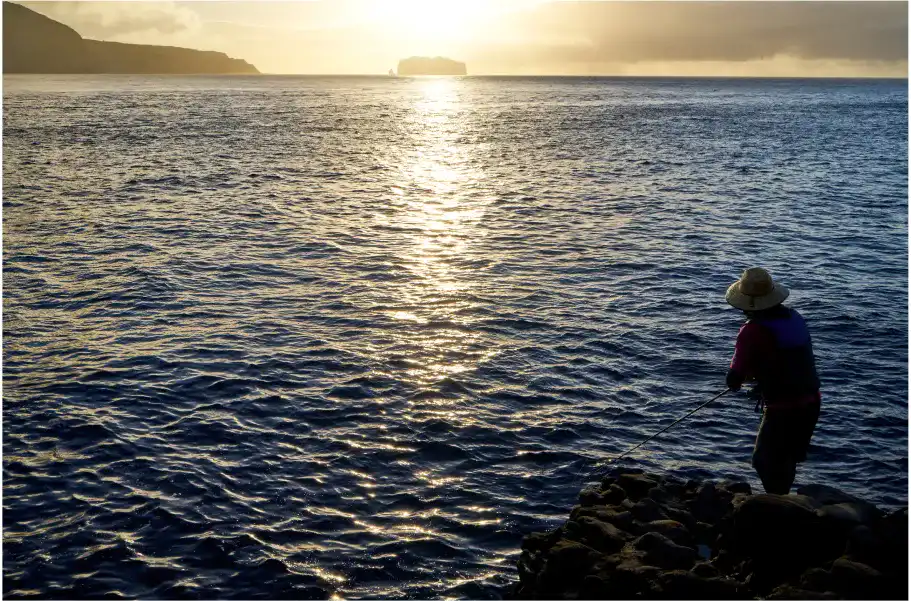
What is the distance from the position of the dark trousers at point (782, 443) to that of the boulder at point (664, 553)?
1.87 m

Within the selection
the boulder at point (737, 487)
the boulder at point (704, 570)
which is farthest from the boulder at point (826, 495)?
the boulder at point (704, 570)

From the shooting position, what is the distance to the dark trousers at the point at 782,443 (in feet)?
38.1

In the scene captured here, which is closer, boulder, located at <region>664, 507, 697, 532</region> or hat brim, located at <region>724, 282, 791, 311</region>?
hat brim, located at <region>724, 282, 791, 311</region>

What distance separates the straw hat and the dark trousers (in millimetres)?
1505

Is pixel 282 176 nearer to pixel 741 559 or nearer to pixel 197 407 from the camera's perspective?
pixel 197 407

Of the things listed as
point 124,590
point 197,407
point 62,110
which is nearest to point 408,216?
point 197,407

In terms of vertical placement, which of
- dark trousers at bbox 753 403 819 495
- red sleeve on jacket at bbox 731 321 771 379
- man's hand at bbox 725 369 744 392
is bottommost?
dark trousers at bbox 753 403 819 495

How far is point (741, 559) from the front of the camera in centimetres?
1092

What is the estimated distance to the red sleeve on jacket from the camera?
37.2ft

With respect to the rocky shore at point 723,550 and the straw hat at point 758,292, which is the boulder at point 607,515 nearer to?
the rocky shore at point 723,550

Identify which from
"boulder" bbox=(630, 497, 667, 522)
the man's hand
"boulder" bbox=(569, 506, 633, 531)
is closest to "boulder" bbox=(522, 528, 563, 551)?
"boulder" bbox=(569, 506, 633, 531)

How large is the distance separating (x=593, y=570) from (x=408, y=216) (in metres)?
31.1

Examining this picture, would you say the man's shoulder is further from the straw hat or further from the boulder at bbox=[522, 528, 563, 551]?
the boulder at bbox=[522, 528, 563, 551]

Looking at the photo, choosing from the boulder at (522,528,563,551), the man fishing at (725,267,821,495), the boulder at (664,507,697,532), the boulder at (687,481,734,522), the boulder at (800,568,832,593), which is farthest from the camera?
the boulder at (687,481,734,522)
